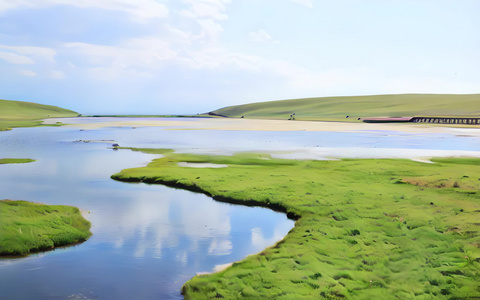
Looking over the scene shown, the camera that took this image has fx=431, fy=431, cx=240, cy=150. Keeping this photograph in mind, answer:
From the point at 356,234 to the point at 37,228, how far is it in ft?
34.0

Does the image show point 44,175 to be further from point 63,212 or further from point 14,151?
point 14,151

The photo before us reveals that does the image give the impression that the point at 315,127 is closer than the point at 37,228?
No

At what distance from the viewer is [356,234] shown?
13609mm

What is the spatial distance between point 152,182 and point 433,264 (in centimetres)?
1720

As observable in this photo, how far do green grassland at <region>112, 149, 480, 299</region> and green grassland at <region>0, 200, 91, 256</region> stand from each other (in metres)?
5.63

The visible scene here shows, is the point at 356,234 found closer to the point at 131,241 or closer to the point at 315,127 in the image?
the point at 131,241

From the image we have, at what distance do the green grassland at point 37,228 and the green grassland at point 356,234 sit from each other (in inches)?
222

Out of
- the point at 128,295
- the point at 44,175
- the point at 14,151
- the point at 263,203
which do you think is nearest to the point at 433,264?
the point at 128,295

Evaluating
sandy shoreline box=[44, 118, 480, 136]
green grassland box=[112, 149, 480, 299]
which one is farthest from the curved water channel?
sandy shoreline box=[44, 118, 480, 136]

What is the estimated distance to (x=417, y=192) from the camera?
19.8m

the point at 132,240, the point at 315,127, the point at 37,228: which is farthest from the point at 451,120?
the point at 37,228

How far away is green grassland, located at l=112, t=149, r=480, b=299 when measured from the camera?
970cm

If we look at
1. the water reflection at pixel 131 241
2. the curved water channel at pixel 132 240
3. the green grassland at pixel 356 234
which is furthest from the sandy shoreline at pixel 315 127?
the curved water channel at pixel 132 240

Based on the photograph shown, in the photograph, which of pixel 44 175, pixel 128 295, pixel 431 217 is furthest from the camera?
pixel 44 175
